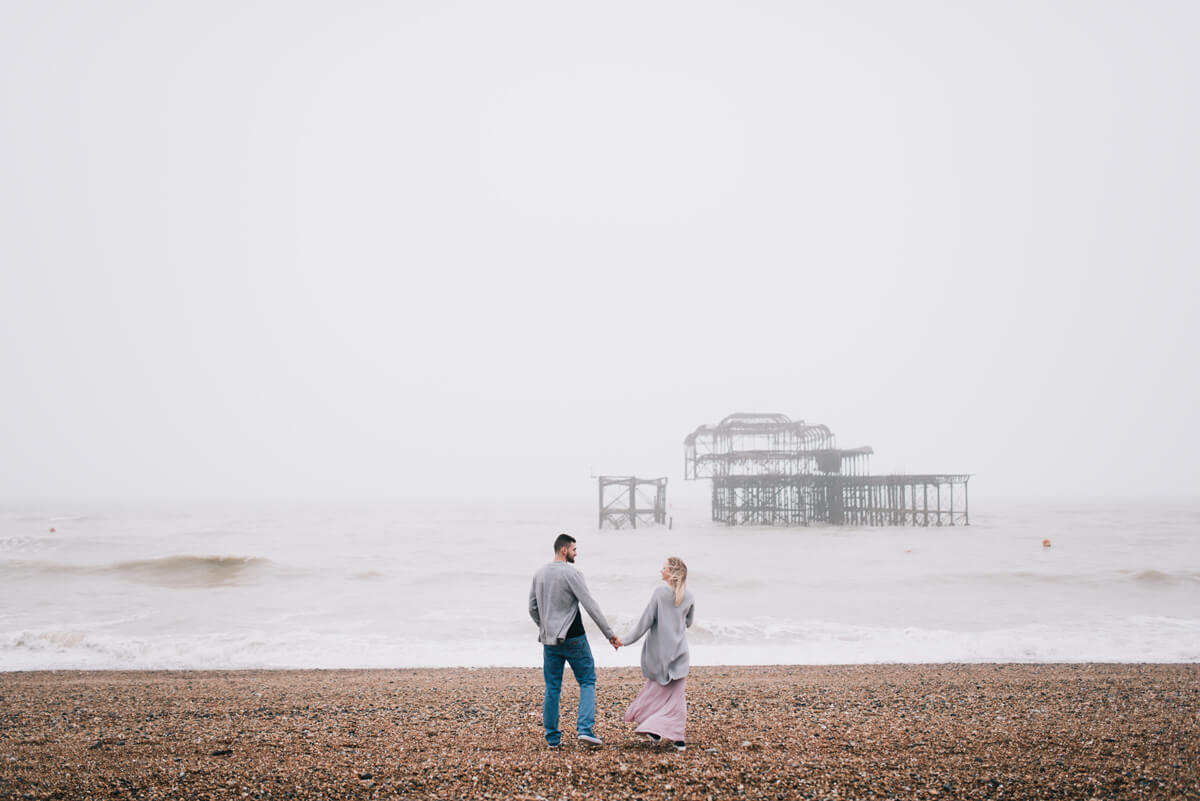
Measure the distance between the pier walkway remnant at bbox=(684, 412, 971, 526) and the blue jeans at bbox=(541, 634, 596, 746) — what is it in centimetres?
3949

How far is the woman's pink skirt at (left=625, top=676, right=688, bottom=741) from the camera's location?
198 inches

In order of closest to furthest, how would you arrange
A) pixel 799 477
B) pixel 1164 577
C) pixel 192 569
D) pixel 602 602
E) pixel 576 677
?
pixel 576 677 → pixel 602 602 → pixel 1164 577 → pixel 192 569 → pixel 799 477

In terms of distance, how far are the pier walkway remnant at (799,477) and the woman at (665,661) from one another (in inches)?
1551

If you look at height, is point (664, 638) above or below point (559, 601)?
below

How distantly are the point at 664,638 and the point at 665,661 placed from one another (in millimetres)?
163

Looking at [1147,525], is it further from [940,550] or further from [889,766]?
[889,766]

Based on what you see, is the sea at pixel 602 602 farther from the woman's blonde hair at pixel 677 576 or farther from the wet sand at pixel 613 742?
the woman's blonde hair at pixel 677 576

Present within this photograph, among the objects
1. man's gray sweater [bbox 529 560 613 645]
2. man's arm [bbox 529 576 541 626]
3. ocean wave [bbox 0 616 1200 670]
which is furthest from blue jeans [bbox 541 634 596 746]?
ocean wave [bbox 0 616 1200 670]

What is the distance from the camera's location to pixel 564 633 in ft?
16.5

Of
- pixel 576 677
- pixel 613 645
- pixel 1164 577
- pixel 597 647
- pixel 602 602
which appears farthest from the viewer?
pixel 1164 577

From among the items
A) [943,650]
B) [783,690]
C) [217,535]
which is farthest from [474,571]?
[217,535]

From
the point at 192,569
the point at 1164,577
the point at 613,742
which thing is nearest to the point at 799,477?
the point at 1164,577

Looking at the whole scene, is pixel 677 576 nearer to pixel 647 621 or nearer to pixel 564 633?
pixel 647 621

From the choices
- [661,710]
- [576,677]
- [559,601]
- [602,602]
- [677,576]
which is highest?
[677,576]
